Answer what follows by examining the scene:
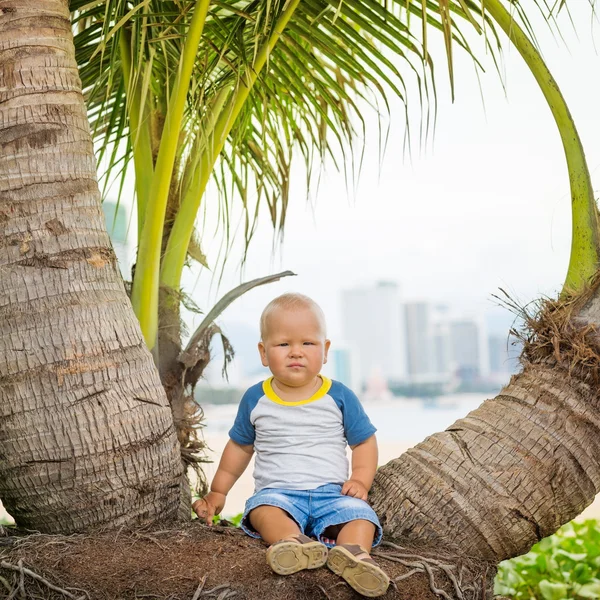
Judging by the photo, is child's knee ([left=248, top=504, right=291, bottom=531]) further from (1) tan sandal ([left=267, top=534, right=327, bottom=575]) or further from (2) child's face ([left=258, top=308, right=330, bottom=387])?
(2) child's face ([left=258, top=308, right=330, bottom=387])

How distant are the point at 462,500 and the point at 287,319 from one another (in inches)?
33.5

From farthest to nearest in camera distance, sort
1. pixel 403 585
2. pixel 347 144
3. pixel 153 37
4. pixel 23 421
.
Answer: pixel 347 144, pixel 153 37, pixel 23 421, pixel 403 585

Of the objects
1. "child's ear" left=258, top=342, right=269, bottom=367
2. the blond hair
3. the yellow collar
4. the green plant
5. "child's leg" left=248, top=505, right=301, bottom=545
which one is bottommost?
the green plant

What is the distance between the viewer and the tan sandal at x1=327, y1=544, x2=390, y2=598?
7.24 feet

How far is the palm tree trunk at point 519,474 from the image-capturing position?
263 cm

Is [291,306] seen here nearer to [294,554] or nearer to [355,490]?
[355,490]

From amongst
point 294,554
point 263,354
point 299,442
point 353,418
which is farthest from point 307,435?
point 294,554

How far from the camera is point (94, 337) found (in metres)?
2.52

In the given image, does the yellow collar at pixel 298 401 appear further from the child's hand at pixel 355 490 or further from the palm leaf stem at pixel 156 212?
the palm leaf stem at pixel 156 212

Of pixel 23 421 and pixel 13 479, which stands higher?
pixel 23 421

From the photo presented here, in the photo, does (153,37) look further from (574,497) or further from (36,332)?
(574,497)

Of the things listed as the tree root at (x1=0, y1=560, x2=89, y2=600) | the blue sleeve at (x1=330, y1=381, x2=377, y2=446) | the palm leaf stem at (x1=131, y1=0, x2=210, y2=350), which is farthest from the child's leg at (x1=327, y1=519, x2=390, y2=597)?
the palm leaf stem at (x1=131, y1=0, x2=210, y2=350)

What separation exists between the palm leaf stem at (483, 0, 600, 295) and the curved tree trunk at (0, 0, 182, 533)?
1.51 m

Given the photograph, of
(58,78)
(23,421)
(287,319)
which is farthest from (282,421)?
(58,78)
